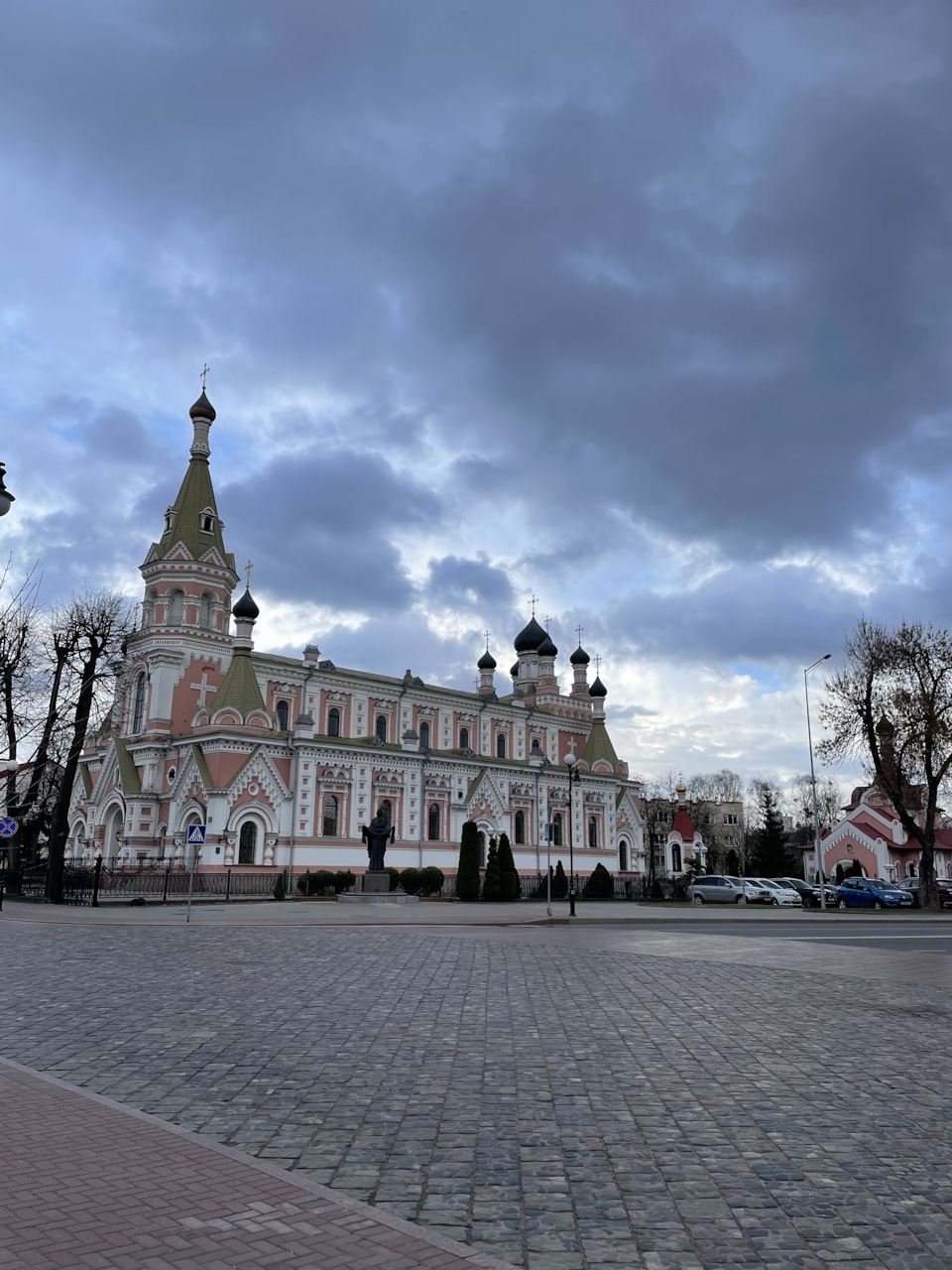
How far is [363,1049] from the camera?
877 cm

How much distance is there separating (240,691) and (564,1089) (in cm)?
4505

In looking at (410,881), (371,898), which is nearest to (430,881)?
(410,881)

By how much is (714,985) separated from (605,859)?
55340 mm

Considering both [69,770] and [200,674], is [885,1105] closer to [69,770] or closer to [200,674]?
[69,770]

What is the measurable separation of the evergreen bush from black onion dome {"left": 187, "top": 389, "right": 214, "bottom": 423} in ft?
101

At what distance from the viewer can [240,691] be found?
1991 inches

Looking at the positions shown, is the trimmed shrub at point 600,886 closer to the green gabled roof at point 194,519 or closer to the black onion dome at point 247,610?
the black onion dome at point 247,610

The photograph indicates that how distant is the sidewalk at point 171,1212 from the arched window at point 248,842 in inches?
1705

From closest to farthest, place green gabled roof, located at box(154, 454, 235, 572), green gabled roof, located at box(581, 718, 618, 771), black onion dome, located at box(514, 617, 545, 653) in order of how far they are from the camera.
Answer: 1. green gabled roof, located at box(154, 454, 235, 572)
2. green gabled roof, located at box(581, 718, 618, 771)
3. black onion dome, located at box(514, 617, 545, 653)

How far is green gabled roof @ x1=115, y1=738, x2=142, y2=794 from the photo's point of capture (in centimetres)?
5119

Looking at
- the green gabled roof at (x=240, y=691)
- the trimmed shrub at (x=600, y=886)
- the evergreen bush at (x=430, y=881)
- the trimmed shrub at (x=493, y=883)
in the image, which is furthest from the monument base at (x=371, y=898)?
the trimmed shrub at (x=600, y=886)

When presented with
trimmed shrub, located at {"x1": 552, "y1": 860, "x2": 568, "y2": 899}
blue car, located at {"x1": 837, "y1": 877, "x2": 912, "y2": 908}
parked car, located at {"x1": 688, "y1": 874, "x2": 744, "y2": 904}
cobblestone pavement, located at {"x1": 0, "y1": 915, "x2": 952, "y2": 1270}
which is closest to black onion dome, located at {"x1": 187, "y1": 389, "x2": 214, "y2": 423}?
trimmed shrub, located at {"x1": 552, "y1": 860, "x2": 568, "y2": 899}

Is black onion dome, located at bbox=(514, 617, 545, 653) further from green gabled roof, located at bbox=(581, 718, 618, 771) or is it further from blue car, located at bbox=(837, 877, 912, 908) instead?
blue car, located at bbox=(837, 877, 912, 908)

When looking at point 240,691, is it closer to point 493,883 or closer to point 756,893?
point 493,883
